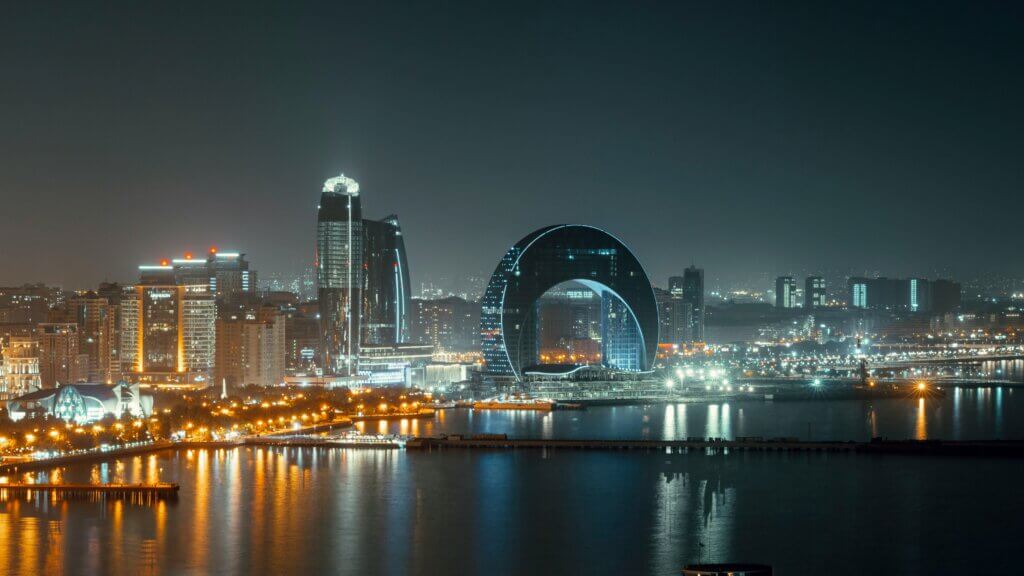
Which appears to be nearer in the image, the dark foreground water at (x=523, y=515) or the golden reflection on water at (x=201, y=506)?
the dark foreground water at (x=523, y=515)

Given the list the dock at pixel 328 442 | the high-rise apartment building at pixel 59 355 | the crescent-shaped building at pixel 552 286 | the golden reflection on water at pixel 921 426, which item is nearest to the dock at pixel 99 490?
the dock at pixel 328 442

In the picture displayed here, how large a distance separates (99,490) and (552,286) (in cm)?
2007

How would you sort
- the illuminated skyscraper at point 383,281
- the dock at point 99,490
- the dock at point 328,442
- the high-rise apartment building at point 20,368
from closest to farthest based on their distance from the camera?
1. the dock at point 99,490
2. the dock at point 328,442
3. the high-rise apartment building at point 20,368
4. the illuminated skyscraper at point 383,281

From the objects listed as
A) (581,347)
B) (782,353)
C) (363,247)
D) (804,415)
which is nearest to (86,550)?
(804,415)

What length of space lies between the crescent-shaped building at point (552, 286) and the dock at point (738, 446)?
460 inches

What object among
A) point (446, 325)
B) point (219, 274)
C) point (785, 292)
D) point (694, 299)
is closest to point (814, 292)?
point (785, 292)

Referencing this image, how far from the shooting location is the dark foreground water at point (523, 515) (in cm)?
1723

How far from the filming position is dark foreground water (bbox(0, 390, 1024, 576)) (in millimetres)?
17234

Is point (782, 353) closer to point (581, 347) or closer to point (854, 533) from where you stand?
point (581, 347)

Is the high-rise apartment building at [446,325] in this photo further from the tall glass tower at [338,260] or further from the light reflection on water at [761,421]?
the light reflection on water at [761,421]

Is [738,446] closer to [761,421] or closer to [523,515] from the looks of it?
[761,421]

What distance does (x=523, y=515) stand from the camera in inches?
796

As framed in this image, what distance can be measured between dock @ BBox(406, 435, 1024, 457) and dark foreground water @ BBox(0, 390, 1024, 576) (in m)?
0.69

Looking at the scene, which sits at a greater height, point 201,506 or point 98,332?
point 98,332
